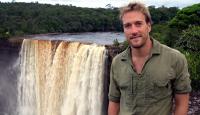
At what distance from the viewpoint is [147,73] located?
2408mm

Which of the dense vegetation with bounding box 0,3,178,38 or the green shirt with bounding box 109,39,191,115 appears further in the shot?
the dense vegetation with bounding box 0,3,178,38

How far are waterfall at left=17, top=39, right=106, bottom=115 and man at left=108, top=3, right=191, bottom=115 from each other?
8.89m

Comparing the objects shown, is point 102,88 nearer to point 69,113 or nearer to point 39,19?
point 69,113

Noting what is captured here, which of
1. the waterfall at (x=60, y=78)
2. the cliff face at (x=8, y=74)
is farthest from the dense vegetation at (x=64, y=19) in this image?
the waterfall at (x=60, y=78)

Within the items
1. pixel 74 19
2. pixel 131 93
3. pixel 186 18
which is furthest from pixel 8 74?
pixel 131 93

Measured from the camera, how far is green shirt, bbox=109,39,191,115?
2.39 metres

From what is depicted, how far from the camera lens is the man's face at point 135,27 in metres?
2.37

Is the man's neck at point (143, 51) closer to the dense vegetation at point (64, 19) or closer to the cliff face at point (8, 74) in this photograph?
the cliff face at point (8, 74)

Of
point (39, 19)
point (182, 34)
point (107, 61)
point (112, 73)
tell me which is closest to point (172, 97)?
point (112, 73)

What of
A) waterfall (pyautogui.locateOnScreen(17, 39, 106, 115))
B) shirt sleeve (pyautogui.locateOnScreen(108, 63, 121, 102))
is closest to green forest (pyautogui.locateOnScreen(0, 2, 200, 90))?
waterfall (pyautogui.locateOnScreen(17, 39, 106, 115))

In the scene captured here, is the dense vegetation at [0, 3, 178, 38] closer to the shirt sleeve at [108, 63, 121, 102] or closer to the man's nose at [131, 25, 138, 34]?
the shirt sleeve at [108, 63, 121, 102]

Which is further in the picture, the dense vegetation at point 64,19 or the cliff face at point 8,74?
the dense vegetation at point 64,19

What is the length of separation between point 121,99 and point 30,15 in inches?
805

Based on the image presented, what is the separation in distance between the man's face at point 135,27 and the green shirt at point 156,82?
0.11m
